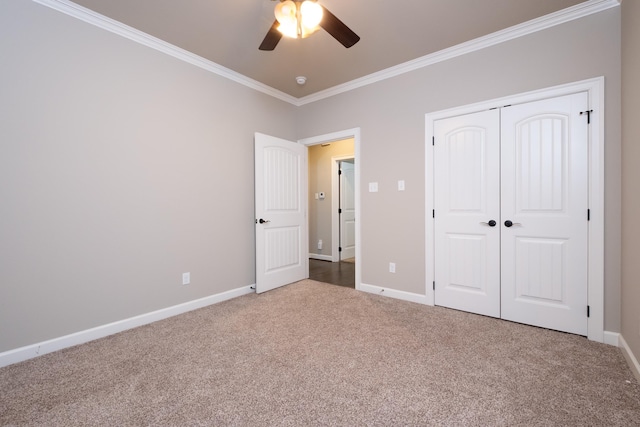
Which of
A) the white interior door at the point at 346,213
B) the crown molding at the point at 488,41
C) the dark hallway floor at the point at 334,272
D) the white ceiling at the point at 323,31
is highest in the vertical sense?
the white ceiling at the point at 323,31

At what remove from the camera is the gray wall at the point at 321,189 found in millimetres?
5793

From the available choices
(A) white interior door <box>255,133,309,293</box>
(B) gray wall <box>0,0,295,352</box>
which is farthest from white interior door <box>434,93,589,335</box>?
(B) gray wall <box>0,0,295,352</box>

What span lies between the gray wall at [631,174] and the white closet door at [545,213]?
0.24 metres

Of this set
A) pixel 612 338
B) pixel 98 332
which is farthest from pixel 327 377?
pixel 612 338

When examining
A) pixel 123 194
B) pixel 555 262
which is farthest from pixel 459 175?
pixel 123 194

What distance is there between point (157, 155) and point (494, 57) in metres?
3.35

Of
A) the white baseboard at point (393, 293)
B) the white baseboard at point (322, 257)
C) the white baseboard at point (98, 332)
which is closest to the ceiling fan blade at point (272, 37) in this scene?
the white baseboard at point (98, 332)

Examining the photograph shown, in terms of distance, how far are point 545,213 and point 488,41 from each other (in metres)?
1.68

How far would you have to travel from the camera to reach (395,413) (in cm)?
147

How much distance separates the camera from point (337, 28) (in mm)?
1982

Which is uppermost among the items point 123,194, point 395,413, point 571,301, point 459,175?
point 459,175

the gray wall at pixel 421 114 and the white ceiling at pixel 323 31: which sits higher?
the white ceiling at pixel 323 31

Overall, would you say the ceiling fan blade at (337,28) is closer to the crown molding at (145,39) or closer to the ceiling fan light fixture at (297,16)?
the ceiling fan light fixture at (297,16)

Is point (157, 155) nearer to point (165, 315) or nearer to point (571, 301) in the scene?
point (165, 315)
